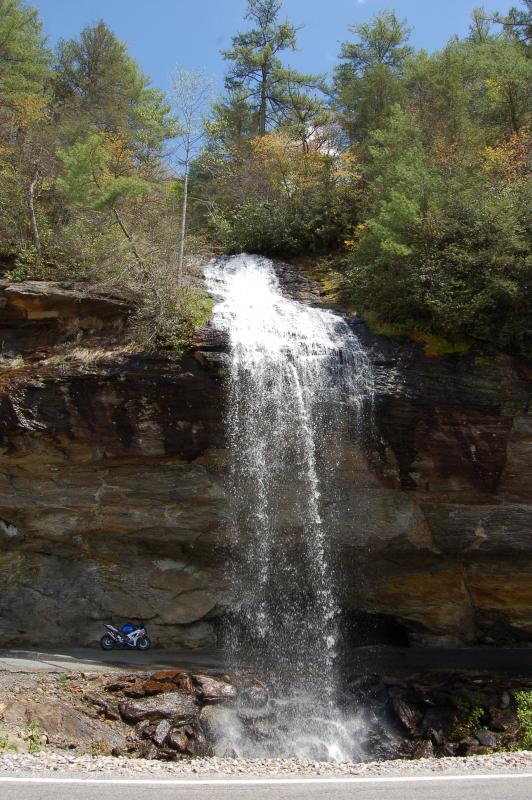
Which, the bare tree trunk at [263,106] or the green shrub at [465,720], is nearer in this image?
the green shrub at [465,720]

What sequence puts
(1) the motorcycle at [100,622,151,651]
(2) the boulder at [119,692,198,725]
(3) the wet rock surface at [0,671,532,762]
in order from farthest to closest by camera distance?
(1) the motorcycle at [100,622,151,651] < (2) the boulder at [119,692,198,725] < (3) the wet rock surface at [0,671,532,762]

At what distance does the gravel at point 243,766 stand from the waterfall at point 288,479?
3.72m

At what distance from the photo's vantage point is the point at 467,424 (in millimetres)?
12430

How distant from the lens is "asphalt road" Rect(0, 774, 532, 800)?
20.5ft

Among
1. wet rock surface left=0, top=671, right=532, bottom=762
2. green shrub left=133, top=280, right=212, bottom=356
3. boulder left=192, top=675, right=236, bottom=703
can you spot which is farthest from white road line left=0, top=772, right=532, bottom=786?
green shrub left=133, top=280, right=212, bottom=356

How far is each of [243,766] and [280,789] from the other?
4.32 feet

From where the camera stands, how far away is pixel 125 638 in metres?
13.1

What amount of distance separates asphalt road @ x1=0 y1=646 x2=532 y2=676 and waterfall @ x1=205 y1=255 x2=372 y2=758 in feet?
2.63

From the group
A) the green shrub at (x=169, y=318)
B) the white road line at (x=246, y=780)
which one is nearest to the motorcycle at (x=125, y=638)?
the green shrub at (x=169, y=318)

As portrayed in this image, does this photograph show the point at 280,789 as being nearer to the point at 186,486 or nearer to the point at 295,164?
the point at 186,486

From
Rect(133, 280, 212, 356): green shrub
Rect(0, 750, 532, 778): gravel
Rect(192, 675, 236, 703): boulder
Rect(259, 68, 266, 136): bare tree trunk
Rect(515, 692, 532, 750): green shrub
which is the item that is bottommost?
Rect(192, 675, 236, 703): boulder

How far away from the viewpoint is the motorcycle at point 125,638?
13117 mm

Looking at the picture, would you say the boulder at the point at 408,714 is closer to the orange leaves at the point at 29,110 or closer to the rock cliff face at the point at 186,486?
the rock cliff face at the point at 186,486

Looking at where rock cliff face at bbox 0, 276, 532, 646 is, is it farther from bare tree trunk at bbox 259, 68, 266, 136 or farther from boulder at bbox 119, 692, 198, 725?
bare tree trunk at bbox 259, 68, 266, 136
